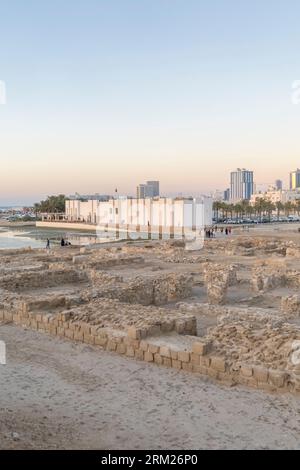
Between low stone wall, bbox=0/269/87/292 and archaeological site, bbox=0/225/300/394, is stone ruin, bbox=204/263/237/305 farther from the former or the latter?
low stone wall, bbox=0/269/87/292

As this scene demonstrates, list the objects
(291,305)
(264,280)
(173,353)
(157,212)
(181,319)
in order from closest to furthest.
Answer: (173,353)
(181,319)
(291,305)
(264,280)
(157,212)

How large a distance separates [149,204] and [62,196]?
62766 millimetres

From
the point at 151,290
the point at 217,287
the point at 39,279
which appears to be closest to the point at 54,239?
the point at 39,279

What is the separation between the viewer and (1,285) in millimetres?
15969

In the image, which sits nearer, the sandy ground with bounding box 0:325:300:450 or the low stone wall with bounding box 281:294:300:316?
the sandy ground with bounding box 0:325:300:450

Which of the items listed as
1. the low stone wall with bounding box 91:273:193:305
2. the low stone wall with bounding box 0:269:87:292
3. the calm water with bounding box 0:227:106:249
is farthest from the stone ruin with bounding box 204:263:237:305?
the calm water with bounding box 0:227:106:249

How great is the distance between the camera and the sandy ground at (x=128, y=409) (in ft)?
19.0

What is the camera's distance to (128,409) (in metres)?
6.82

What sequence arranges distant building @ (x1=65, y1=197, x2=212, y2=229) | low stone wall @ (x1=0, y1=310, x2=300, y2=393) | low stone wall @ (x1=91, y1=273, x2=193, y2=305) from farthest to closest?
distant building @ (x1=65, y1=197, x2=212, y2=229), low stone wall @ (x1=91, y1=273, x2=193, y2=305), low stone wall @ (x1=0, y1=310, x2=300, y2=393)

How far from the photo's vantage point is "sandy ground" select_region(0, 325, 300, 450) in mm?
5793

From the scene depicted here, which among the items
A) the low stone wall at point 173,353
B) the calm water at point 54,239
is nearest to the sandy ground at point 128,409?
the low stone wall at point 173,353

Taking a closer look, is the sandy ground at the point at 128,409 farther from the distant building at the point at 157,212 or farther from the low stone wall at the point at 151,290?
the distant building at the point at 157,212

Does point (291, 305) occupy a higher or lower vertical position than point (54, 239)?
higher

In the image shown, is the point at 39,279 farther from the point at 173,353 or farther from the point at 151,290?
the point at 173,353
